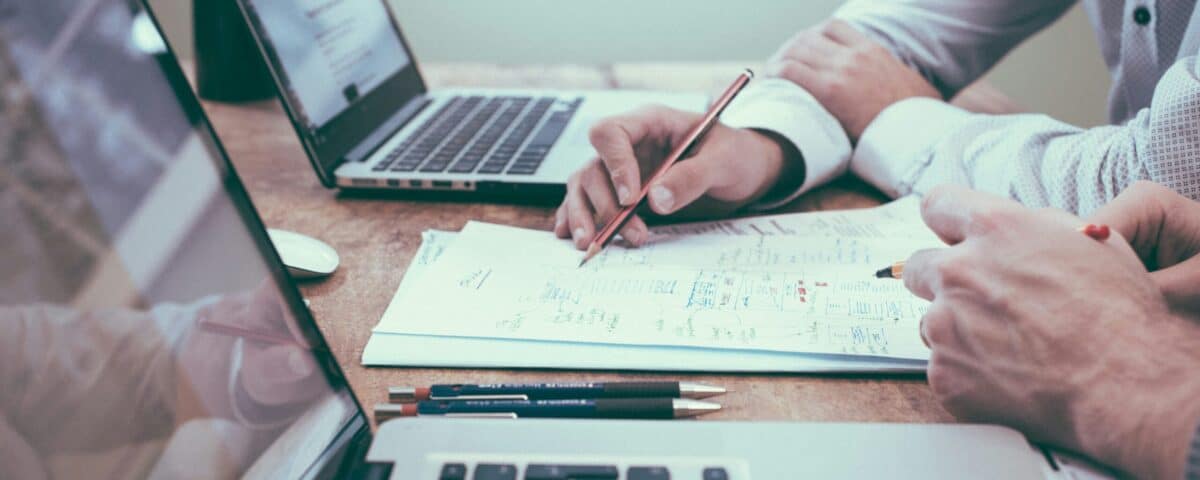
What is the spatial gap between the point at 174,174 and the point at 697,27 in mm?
1638

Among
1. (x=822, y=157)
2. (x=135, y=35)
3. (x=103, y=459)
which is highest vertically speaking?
(x=135, y=35)

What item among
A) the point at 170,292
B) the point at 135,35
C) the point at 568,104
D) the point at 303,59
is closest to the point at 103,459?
the point at 170,292

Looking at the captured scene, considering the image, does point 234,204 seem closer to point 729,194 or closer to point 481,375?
point 481,375


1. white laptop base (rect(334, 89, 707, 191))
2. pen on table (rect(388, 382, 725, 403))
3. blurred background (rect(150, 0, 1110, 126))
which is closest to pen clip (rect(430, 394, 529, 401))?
pen on table (rect(388, 382, 725, 403))

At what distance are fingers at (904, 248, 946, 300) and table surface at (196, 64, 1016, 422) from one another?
0.06m

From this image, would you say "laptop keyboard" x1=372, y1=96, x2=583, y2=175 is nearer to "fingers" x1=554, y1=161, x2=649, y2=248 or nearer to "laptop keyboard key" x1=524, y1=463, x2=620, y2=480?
"fingers" x1=554, y1=161, x2=649, y2=248

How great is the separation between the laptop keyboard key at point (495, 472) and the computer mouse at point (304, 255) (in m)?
0.31

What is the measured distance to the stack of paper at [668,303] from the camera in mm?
498

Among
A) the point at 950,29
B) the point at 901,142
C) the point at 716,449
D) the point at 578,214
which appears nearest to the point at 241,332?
the point at 716,449

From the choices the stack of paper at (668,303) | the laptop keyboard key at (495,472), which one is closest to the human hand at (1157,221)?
the stack of paper at (668,303)

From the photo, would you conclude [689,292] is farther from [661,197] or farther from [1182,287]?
[1182,287]

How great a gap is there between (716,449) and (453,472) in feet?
0.40

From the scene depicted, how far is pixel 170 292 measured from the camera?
322 mm

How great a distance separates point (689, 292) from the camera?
0.57 metres
